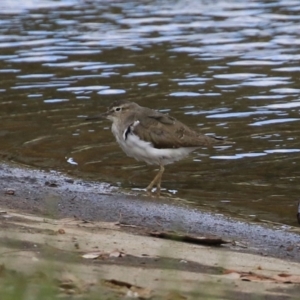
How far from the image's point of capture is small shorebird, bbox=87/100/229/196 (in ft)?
32.4

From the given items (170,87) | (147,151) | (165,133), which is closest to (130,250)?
(147,151)

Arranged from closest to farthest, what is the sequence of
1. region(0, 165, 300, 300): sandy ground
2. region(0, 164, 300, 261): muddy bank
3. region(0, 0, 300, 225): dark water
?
region(0, 165, 300, 300): sandy ground → region(0, 164, 300, 261): muddy bank → region(0, 0, 300, 225): dark water

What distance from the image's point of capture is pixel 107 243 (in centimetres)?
695

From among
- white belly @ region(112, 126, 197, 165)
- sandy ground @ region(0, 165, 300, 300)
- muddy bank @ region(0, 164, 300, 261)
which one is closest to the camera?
sandy ground @ region(0, 165, 300, 300)

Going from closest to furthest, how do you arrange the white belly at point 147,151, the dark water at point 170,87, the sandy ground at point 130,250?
the sandy ground at point 130,250, the white belly at point 147,151, the dark water at point 170,87

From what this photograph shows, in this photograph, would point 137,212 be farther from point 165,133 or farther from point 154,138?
point 165,133

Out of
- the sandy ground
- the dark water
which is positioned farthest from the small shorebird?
the sandy ground

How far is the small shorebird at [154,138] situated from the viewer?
32.4 ft

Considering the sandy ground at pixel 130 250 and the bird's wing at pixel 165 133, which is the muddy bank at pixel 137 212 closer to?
the sandy ground at pixel 130 250

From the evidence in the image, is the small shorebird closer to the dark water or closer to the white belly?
the white belly

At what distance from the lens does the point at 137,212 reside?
348 inches

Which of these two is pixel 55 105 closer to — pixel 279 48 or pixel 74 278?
pixel 279 48

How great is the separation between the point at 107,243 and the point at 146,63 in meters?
9.96

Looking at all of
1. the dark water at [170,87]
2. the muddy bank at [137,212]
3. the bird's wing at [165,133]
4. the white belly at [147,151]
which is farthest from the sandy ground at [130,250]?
the dark water at [170,87]
